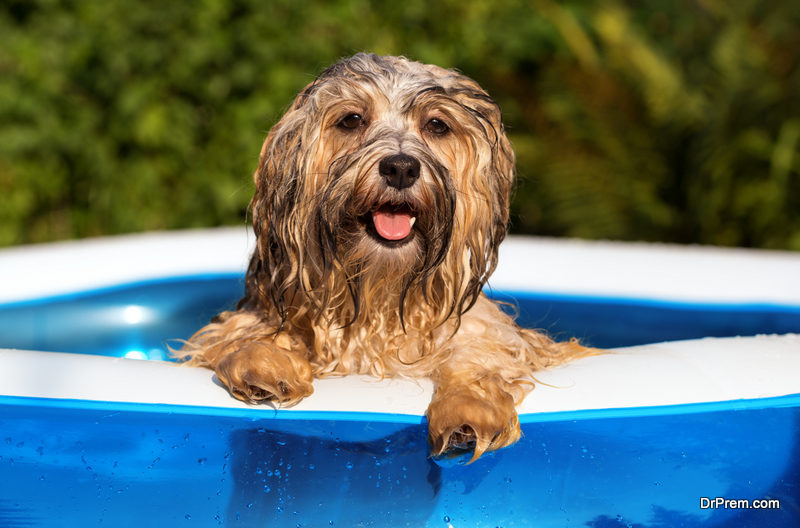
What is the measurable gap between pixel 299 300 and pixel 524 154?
204 inches

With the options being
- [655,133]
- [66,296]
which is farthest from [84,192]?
[655,133]

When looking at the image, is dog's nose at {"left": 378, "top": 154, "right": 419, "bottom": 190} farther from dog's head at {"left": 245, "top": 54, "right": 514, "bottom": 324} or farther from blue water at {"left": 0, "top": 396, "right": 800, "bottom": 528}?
blue water at {"left": 0, "top": 396, "right": 800, "bottom": 528}

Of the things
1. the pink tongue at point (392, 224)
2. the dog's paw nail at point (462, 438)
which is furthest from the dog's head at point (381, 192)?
the dog's paw nail at point (462, 438)

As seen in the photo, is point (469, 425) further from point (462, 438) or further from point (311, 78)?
point (311, 78)

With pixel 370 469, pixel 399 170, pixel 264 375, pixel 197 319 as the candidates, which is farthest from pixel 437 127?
pixel 197 319

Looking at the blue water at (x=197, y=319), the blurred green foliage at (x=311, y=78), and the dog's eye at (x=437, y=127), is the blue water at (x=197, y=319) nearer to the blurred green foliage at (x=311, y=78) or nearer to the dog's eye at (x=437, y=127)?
the dog's eye at (x=437, y=127)

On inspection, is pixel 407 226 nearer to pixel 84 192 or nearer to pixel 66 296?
pixel 66 296

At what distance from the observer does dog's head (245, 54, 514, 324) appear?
9.60 feet

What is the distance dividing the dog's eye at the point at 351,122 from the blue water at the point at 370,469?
3.23 feet

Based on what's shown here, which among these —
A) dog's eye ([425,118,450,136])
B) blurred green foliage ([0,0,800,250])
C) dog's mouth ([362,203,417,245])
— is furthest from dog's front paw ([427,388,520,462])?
blurred green foliage ([0,0,800,250])

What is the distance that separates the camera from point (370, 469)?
2848 millimetres

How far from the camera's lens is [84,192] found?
816 cm

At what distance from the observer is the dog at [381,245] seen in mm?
2875

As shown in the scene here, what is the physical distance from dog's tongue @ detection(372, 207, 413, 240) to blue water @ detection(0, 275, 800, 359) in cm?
184
